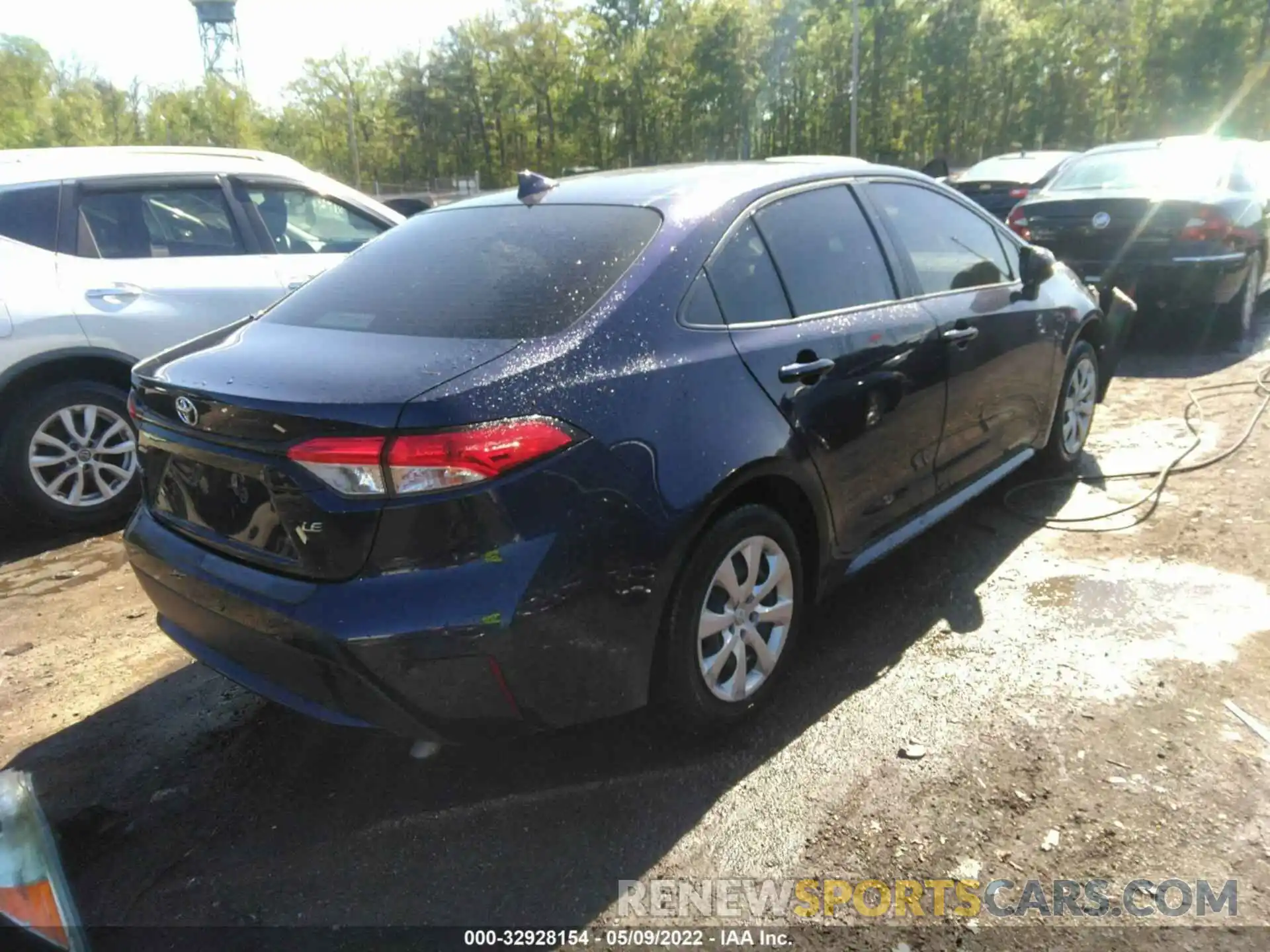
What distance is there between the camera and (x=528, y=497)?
2201 millimetres

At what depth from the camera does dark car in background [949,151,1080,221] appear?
12023 mm

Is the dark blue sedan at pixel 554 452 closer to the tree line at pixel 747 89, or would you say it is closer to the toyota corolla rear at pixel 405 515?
the toyota corolla rear at pixel 405 515

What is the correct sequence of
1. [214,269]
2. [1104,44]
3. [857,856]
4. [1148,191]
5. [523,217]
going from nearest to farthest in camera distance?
[857,856], [523,217], [214,269], [1148,191], [1104,44]

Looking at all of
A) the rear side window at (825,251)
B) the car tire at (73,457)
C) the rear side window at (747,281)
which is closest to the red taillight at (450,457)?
the rear side window at (747,281)

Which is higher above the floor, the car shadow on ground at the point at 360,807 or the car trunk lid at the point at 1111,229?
the car trunk lid at the point at 1111,229

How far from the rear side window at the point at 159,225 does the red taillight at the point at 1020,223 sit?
5.96 meters

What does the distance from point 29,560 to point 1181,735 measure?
15.7 feet

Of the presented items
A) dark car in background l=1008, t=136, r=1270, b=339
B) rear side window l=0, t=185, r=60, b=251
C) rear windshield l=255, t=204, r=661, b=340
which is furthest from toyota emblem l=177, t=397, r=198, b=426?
dark car in background l=1008, t=136, r=1270, b=339

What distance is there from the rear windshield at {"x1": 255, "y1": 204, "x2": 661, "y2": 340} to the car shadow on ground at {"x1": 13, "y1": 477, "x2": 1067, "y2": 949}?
1.18 m

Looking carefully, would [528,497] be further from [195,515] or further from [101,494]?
[101,494]

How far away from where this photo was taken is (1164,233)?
23.5 feet

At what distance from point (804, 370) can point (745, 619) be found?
76 cm

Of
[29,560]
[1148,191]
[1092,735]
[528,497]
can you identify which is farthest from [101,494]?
[1148,191]

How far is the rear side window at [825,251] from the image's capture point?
10.0 feet
